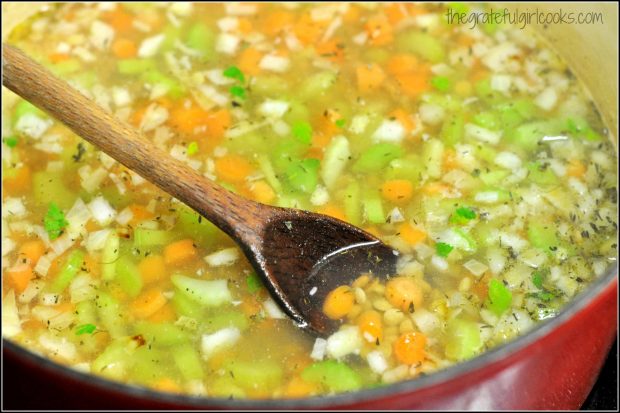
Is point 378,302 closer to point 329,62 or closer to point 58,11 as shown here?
point 329,62

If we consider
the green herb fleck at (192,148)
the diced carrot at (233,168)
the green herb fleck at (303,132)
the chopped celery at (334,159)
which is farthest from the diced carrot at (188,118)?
the chopped celery at (334,159)

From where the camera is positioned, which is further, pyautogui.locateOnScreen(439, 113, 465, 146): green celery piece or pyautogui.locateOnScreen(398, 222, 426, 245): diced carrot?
pyautogui.locateOnScreen(439, 113, 465, 146): green celery piece

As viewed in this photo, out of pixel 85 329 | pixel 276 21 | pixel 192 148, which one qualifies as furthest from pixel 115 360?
pixel 276 21

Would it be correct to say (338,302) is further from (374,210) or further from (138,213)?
(138,213)

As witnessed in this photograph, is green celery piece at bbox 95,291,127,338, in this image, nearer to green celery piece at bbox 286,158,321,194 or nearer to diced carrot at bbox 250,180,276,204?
diced carrot at bbox 250,180,276,204

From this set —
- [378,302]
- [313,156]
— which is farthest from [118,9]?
[378,302]

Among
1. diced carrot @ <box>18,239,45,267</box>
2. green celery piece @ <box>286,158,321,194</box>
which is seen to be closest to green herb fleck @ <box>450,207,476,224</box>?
green celery piece @ <box>286,158,321,194</box>

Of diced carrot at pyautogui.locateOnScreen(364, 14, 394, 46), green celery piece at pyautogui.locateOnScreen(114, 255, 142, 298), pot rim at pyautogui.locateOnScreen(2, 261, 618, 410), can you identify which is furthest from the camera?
diced carrot at pyautogui.locateOnScreen(364, 14, 394, 46)
